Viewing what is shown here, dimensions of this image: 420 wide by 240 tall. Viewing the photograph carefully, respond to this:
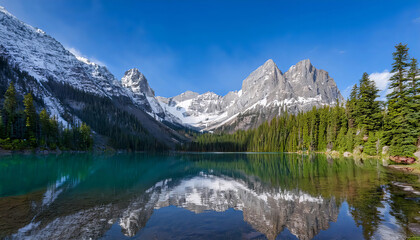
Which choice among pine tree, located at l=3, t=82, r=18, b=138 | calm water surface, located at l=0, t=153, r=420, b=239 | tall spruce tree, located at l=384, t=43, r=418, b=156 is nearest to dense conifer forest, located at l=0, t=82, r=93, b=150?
pine tree, located at l=3, t=82, r=18, b=138

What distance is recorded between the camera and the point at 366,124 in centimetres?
6188

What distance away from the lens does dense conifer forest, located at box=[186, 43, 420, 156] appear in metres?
38.4

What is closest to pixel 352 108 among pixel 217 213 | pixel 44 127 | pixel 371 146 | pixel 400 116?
pixel 371 146

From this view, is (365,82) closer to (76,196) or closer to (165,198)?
(165,198)

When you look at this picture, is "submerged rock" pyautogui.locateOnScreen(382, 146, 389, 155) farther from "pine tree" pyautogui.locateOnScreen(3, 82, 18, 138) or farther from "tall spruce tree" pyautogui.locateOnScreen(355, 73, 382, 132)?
"pine tree" pyautogui.locateOnScreen(3, 82, 18, 138)

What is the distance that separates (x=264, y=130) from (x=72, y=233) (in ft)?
512

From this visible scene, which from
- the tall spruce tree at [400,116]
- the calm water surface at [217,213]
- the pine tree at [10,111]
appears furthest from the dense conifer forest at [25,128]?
the tall spruce tree at [400,116]

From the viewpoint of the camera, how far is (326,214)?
43.8 ft

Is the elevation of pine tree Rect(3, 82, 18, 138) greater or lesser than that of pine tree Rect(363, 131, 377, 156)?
greater

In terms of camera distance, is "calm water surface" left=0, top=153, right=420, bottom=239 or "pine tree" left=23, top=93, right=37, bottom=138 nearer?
"calm water surface" left=0, top=153, right=420, bottom=239

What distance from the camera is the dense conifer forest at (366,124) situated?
126 feet

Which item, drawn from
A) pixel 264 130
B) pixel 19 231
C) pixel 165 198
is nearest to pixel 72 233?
pixel 19 231

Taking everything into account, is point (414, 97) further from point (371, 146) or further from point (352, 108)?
point (352, 108)

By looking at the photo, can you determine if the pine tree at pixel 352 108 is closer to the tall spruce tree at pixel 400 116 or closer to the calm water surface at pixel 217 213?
the tall spruce tree at pixel 400 116
